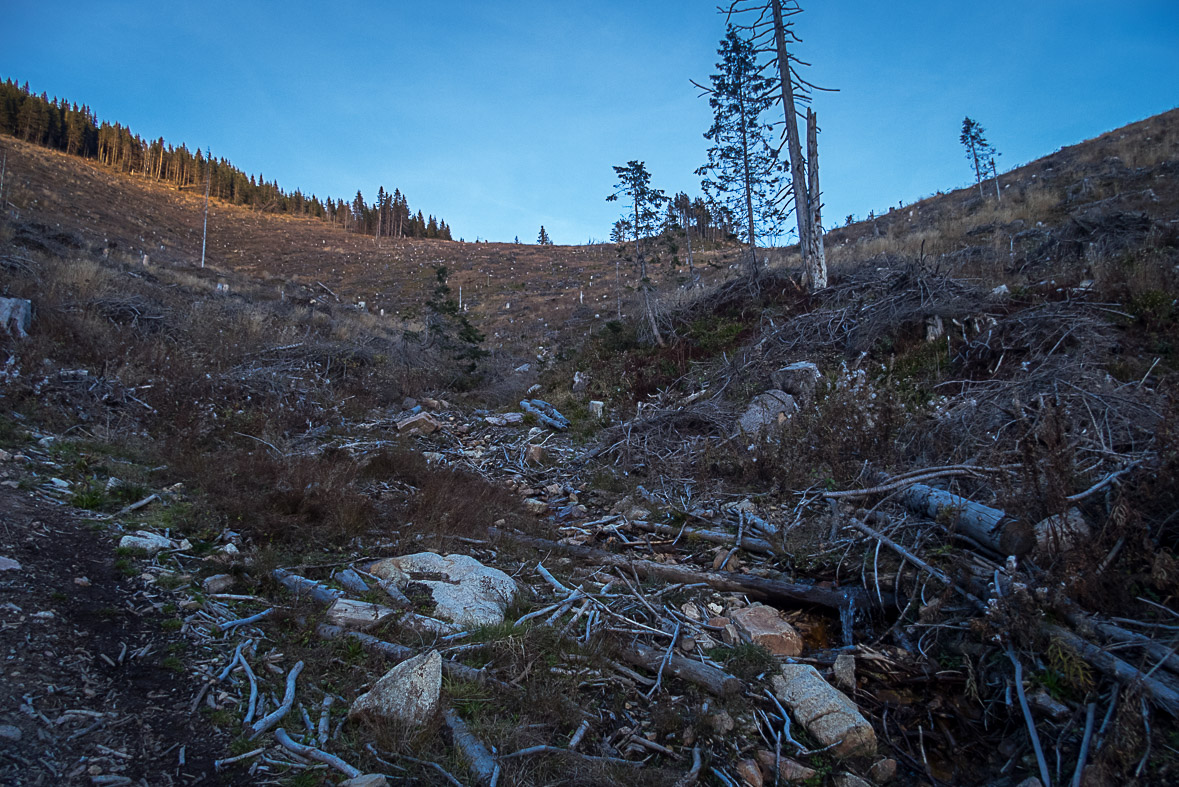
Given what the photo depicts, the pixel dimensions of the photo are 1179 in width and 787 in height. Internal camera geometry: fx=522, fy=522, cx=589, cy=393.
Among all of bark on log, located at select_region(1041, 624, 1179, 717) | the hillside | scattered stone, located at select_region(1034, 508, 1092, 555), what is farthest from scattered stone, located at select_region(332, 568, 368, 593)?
scattered stone, located at select_region(1034, 508, 1092, 555)

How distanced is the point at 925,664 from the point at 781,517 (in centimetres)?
209

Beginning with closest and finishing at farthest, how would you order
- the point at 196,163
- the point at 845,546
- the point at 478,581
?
the point at 478,581
the point at 845,546
the point at 196,163

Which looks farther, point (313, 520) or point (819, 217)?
point (819, 217)

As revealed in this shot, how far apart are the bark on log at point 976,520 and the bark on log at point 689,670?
1992 mm

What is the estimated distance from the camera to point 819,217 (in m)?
12.0

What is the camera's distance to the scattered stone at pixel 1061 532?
2.96 metres

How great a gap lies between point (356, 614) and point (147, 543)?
1792 millimetres

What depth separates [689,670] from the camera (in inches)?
116

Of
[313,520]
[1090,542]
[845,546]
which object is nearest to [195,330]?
[313,520]

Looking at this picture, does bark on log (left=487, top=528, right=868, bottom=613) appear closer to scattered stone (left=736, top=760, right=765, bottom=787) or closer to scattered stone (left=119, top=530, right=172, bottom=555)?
scattered stone (left=736, top=760, right=765, bottom=787)

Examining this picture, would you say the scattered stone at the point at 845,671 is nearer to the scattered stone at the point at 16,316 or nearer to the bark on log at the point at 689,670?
the bark on log at the point at 689,670

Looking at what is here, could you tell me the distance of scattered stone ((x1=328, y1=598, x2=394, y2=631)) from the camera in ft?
10.2

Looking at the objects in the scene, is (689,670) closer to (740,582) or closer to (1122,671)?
(740,582)

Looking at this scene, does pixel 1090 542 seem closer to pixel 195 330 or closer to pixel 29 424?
pixel 29 424
